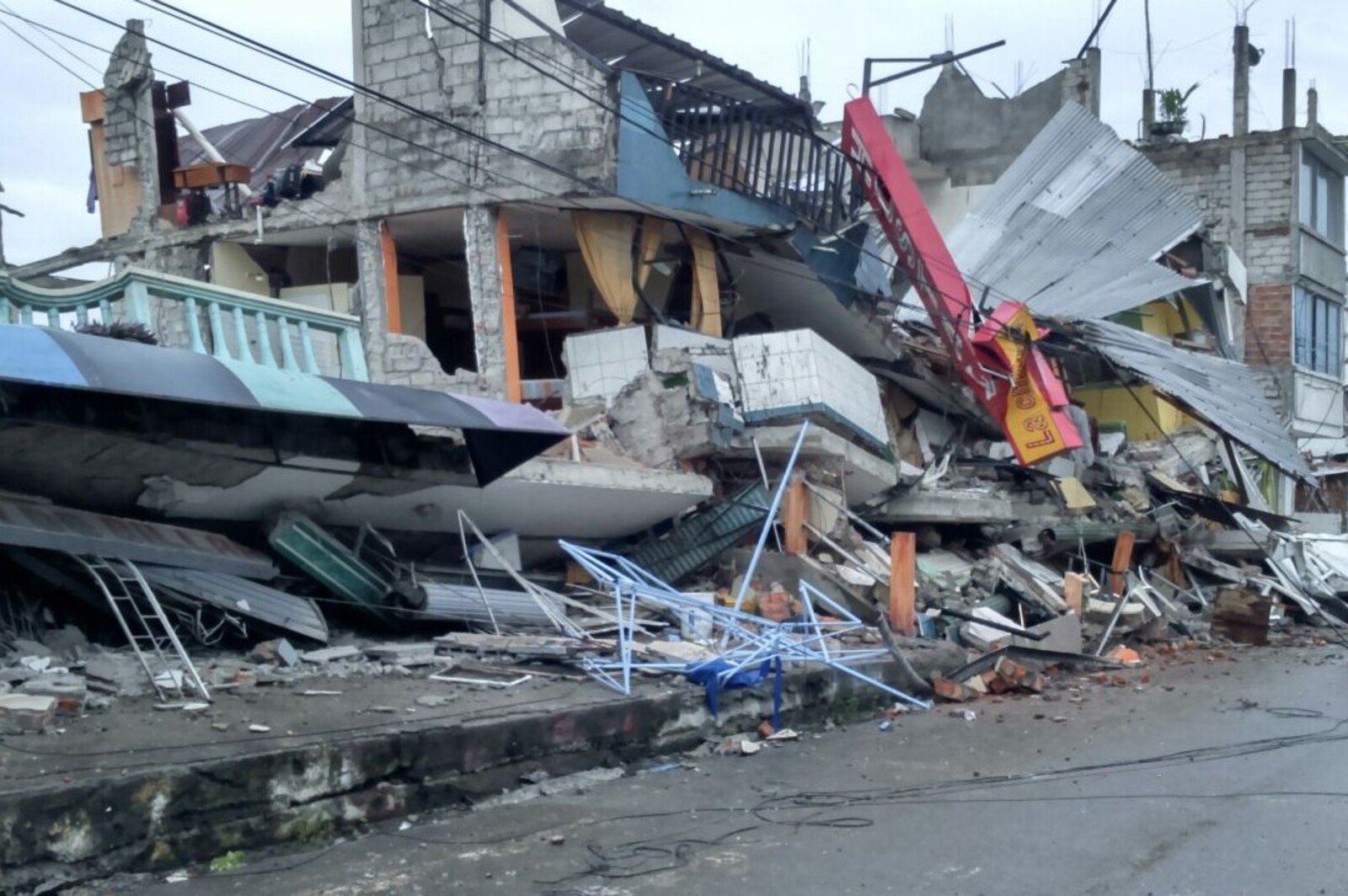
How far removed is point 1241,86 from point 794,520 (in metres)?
20.5

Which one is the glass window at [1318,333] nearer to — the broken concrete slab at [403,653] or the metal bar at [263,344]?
the broken concrete slab at [403,653]

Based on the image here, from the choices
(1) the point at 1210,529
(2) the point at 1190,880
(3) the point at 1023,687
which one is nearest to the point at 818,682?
(3) the point at 1023,687

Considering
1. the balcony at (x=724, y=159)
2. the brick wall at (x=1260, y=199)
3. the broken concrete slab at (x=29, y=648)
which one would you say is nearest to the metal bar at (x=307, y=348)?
the broken concrete slab at (x=29, y=648)

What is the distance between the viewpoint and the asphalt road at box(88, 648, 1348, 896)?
638 centimetres

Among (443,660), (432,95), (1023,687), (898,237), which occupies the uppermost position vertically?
(432,95)

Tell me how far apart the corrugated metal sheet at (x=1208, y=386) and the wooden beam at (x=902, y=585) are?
248 inches

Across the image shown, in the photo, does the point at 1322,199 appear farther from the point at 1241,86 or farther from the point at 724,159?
the point at 724,159

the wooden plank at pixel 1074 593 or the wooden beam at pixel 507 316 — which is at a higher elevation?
the wooden beam at pixel 507 316

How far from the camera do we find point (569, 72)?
1466 centimetres

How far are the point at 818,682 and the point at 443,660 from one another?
2.97 m

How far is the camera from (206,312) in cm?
1008

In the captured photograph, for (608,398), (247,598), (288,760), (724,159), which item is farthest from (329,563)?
(724,159)

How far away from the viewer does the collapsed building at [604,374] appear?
9680 millimetres

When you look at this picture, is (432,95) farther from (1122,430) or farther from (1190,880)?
(1122,430)
